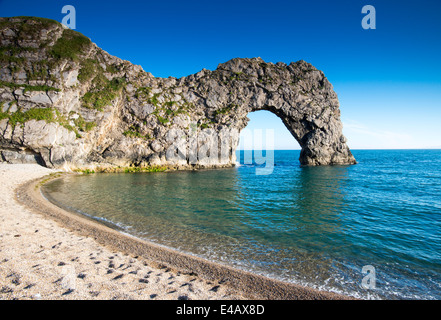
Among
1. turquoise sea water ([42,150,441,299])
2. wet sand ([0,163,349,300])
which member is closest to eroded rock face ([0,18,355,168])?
turquoise sea water ([42,150,441,299])

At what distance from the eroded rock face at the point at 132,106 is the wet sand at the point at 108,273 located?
115ft

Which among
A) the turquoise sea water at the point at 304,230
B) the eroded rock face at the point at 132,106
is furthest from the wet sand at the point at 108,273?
the eroded rock face at the point at 132,106

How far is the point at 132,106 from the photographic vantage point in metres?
48.5

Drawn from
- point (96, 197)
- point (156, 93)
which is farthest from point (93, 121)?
point (96, 197)

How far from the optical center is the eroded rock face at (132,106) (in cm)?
3641

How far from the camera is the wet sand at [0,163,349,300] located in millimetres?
5367

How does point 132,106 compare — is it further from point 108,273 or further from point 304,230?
point 108,273

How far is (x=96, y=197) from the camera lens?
765 inches

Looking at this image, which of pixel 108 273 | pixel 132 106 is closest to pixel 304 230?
pixel 108 273

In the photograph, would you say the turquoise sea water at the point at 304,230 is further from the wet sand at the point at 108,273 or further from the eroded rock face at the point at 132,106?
the eroded rock face at the point at 132,106
